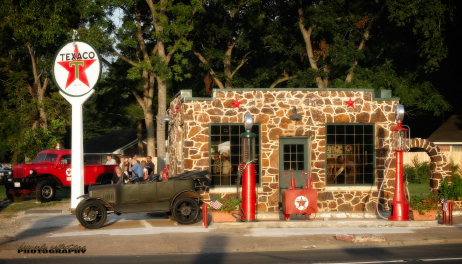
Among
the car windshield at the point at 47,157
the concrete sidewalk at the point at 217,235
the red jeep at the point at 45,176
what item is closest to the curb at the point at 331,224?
the concrete sidewalk at the point at 217,235

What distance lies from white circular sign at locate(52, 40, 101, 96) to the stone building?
2.90 m

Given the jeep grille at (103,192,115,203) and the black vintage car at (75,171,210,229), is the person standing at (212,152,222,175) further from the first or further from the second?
the jeep grille at (103,192,115,203)

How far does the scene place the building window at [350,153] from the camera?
18844mm

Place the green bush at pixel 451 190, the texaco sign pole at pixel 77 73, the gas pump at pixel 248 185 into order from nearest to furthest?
the gas pump at pixel 248 185 → the texaco sign pole at pixel 77 73 → the green bush at pixel 451 190

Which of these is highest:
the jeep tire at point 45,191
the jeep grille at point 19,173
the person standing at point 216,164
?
the person standing at point 216,164

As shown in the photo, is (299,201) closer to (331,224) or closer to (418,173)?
(331,224)

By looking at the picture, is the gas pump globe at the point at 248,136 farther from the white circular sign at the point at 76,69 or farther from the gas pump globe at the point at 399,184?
the white circular sign at the point at 76,69

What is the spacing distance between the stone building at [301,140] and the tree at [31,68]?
925 inches

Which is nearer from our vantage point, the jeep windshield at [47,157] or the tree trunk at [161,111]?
the jeep windshield at [47,157]

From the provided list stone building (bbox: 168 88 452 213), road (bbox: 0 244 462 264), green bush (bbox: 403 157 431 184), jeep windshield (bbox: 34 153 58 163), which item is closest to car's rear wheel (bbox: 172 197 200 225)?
stone building (bbox: 168 88 452 213)

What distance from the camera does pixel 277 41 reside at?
40938mm

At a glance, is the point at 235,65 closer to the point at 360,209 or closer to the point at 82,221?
the point at 360,209

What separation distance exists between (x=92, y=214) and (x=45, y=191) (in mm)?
10205

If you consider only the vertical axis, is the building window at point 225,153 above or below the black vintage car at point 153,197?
above
